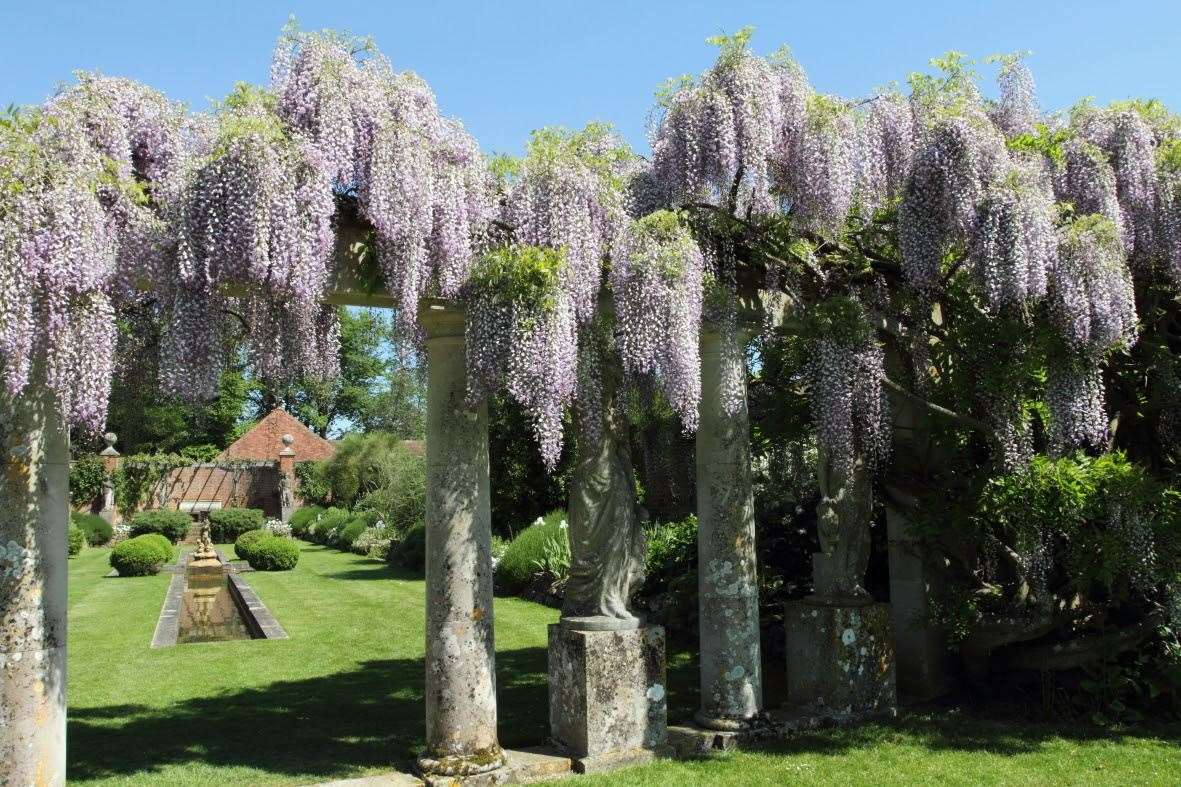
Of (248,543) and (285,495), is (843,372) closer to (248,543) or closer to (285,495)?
(248,543)

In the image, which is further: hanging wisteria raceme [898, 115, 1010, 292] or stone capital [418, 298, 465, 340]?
hanging wisteria raceme [898, 115, 1010, 292]

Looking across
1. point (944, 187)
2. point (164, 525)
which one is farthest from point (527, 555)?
point (164, 525)

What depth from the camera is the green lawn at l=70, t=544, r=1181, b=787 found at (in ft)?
17.8

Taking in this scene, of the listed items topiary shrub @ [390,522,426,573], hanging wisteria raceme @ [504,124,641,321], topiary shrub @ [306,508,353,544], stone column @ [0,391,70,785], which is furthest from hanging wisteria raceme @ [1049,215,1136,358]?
topiary shrub @ [306,508,353,544]

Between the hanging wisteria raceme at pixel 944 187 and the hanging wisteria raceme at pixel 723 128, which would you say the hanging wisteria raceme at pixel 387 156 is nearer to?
the hanging wisteria raceme at pixel 723 128

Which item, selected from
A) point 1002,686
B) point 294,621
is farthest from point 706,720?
point 294,621

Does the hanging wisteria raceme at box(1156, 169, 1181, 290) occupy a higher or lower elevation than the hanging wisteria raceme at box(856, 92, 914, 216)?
lower

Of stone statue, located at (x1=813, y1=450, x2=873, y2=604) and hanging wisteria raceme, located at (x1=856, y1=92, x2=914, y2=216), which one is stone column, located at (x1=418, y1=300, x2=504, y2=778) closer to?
stone statue, located at (x1=813, y1=450, x2=873, y2=604)

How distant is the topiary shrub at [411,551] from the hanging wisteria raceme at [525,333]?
13.9 m

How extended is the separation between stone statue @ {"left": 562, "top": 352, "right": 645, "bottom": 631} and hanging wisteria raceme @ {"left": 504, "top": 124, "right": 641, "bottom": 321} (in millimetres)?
730

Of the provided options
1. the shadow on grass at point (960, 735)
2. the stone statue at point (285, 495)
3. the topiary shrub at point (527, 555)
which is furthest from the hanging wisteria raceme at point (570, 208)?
the stone statue at point (285, 495)

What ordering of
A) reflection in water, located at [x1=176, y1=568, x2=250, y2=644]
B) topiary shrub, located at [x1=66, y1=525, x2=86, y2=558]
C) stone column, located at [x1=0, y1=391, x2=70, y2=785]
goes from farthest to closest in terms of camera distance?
topiary shrub, located at [x1=66, y1=525, x2=86, y2=558], reflection in water, located at [x1=176, y1=568, x2=250, y2=644], stone column, located at [x1=0, y1=391, x2=70, y2=785]

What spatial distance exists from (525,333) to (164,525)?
23.6m

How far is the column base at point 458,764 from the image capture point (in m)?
5.03
